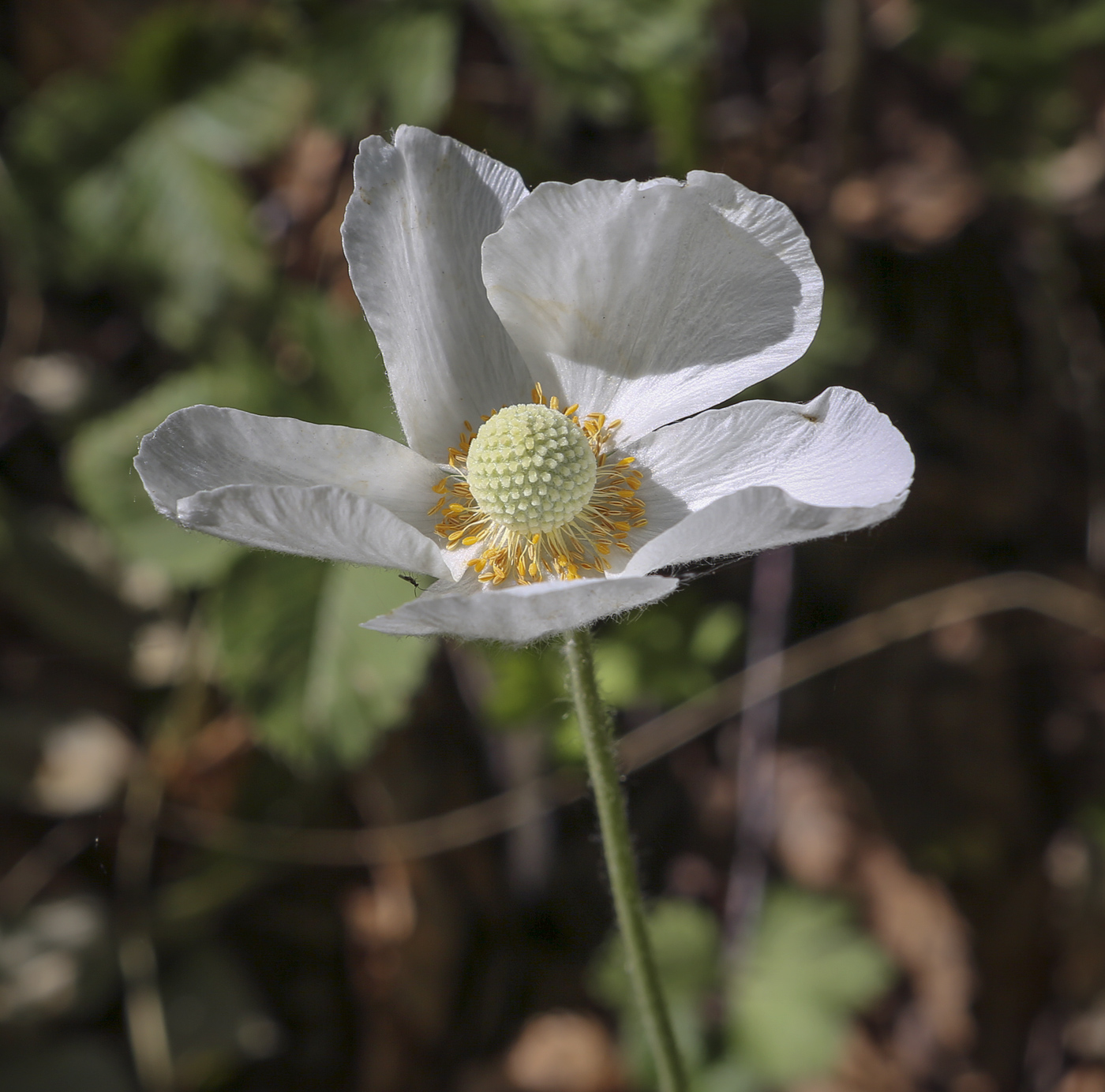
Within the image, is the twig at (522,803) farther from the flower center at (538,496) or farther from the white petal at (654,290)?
the white petal at (654,290)

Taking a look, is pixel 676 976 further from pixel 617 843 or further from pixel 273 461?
pixel 273 461

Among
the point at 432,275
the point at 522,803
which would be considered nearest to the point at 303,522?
the point at 432,275

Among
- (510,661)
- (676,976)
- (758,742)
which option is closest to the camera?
(510,661)

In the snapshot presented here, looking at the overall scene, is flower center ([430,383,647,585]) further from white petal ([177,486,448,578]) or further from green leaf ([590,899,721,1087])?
green leaf ([590,899,721,1087])

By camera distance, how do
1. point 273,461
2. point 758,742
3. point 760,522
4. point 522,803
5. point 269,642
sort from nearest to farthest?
point 760,522 → point 273,461 → point 269,642 → point 522,803 → point 758,742

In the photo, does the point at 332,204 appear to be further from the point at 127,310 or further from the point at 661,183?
the point at 661,183

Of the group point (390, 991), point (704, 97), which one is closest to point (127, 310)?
point (704, 97)
